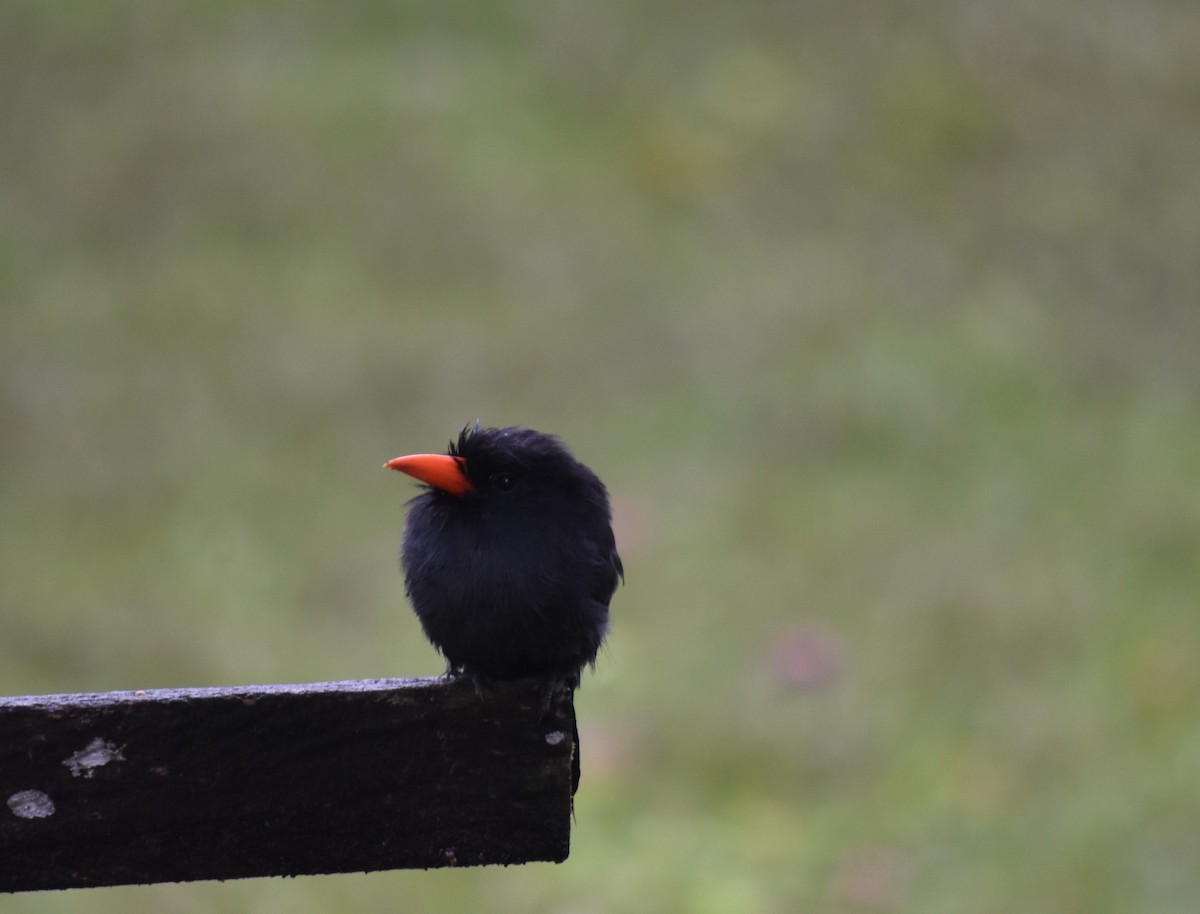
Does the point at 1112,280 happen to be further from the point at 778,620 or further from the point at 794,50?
the point at 778,620

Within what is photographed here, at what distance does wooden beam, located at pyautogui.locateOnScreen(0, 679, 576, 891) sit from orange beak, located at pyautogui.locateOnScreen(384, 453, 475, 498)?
703 mm

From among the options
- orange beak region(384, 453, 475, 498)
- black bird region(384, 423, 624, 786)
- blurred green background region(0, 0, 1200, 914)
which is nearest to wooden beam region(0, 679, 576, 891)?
black bird region(384, 423, 624, 786)

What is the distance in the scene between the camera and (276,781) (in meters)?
1.67

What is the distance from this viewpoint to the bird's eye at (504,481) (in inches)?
98.0

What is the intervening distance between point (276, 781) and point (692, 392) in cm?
520

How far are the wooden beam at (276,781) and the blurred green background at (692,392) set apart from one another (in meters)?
3.07

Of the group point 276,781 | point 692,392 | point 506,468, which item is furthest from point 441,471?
point 692,392

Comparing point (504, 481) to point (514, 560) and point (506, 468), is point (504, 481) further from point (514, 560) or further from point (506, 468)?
point (514, 560)

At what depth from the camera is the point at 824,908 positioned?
462 centimetres

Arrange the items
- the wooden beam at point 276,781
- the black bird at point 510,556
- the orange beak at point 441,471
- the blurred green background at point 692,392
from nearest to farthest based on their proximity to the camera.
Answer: the wooden beam at point 276,781 < the black bird at point 510,556 < the orange beak at point 441,471 < the blurred green background at point 692,392

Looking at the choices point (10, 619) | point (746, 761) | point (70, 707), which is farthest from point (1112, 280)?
point (70, 707)

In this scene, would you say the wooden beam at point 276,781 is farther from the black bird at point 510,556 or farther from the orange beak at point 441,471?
the orange beak at point 441,471

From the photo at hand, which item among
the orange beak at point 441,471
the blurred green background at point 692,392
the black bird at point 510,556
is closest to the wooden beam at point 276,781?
the black bird at point 510,556

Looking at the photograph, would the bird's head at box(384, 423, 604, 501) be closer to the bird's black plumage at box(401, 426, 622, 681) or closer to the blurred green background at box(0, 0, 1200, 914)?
the bird's black plumage at box(401, 426, 622, 681)
